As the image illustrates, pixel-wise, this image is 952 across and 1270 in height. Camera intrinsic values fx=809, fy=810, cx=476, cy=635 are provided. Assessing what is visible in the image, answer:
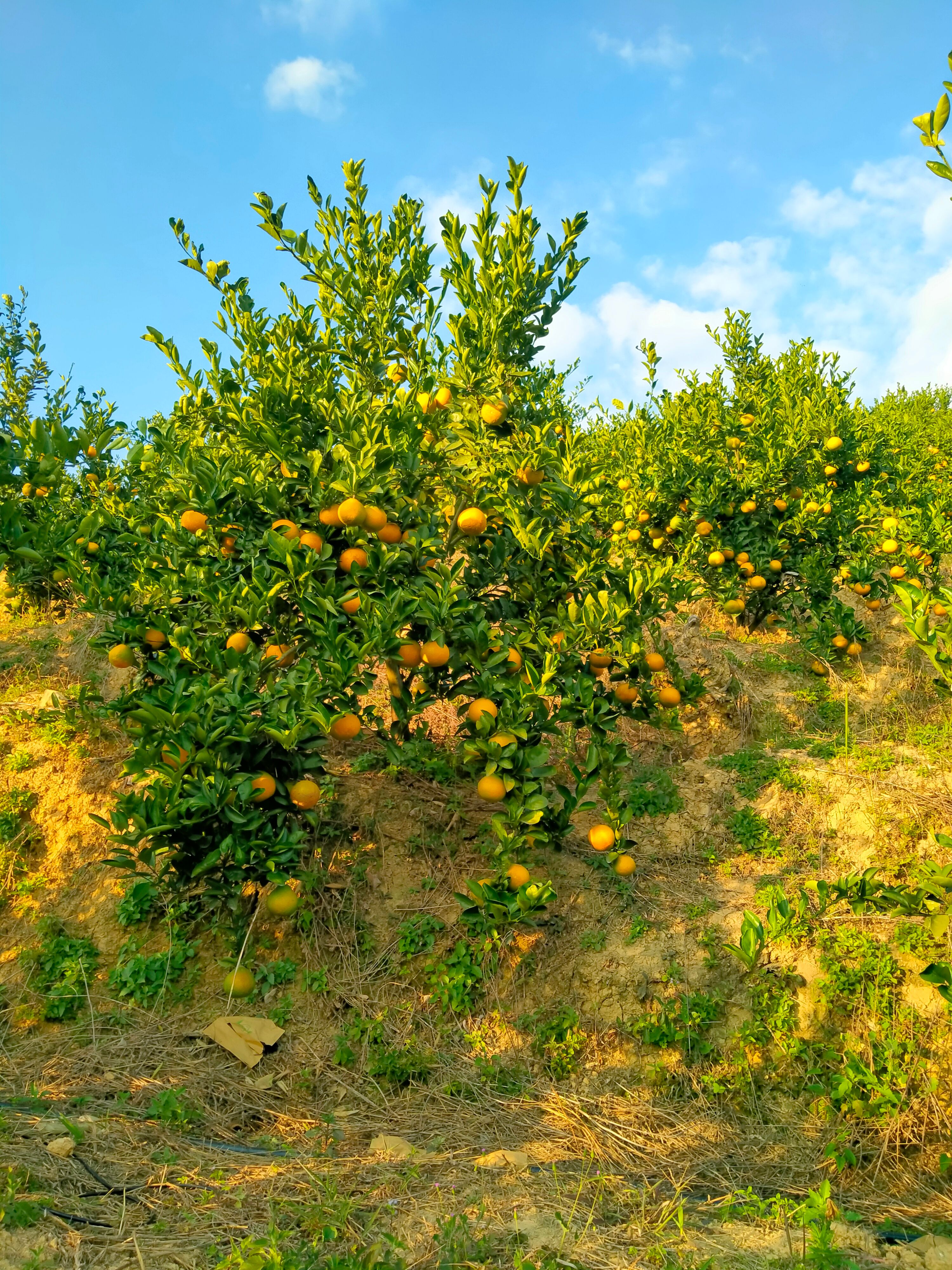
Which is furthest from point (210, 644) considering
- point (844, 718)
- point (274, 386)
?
point (844, 718)

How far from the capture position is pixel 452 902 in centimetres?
426

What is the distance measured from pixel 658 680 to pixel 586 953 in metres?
1.61

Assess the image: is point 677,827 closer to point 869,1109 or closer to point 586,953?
point 586,953

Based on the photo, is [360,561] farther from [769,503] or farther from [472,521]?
[769,503]

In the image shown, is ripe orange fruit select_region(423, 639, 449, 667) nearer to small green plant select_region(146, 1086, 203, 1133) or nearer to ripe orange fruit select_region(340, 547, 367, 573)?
ripe orange fruit select_region(340, 547, 367, 573)

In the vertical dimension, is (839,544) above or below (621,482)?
below

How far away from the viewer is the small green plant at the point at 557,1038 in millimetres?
3584

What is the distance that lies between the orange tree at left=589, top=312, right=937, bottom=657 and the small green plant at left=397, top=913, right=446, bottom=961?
4.30 metres

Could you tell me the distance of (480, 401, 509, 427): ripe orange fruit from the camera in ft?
12.9

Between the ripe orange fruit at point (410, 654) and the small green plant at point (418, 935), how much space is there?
1381 mm

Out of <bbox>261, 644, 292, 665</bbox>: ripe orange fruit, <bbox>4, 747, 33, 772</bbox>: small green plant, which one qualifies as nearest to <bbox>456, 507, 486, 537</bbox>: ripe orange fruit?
<bbox>261, 644, 292, 665</bbox>: ripe orange fruit

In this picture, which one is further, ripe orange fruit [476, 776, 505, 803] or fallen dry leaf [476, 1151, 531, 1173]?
ripe orange fruit [476, 776, 505, 803]

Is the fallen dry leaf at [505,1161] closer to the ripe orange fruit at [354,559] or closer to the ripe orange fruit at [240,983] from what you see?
the ripe orange fruit at [240,983]

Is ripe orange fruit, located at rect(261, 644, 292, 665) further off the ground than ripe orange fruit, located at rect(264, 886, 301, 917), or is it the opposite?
ripe orange fruit, located at rect(261, 644, 292, 665)
